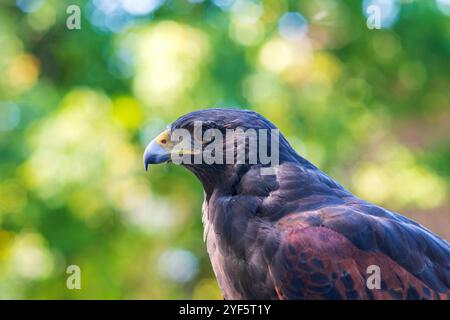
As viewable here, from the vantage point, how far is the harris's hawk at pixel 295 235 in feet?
7.31

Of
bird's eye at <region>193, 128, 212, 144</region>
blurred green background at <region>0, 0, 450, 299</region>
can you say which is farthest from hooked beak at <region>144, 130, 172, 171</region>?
blurred green background at <region>0, 0, 450, 299</region>

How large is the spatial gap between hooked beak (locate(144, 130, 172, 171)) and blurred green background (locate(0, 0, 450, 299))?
94.9 inches

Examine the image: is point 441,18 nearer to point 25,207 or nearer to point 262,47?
point 262,47

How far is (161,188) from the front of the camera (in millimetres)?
6020

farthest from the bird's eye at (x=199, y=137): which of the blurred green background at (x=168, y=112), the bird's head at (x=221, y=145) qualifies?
the blurred green background at (x=168, y=112)

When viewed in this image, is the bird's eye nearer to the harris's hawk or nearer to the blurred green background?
the harris's hawk

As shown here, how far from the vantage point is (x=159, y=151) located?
257 centimetres

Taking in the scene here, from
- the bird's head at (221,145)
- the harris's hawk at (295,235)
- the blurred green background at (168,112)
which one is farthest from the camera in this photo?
the blurred green background at (168,112)

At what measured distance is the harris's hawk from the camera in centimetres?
223

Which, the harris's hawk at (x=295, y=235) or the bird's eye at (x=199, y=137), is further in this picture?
the bird's eye at (x=199, y=137)

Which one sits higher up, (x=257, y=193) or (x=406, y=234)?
(x=257, y=193)

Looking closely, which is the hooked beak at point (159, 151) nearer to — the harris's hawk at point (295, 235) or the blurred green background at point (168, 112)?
the harris's hawk at point (295, 235)
